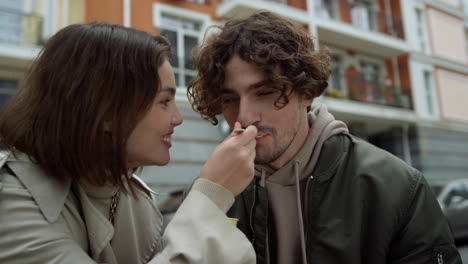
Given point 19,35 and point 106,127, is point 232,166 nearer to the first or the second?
point 106,127

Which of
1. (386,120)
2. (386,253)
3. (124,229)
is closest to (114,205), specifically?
(124,229)

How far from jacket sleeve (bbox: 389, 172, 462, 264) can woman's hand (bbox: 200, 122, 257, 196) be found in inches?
32.6

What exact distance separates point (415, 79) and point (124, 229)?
16809mm

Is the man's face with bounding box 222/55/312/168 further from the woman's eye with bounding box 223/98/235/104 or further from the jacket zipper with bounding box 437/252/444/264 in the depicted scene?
the jacket zipper with bounding box 437/252/444/264

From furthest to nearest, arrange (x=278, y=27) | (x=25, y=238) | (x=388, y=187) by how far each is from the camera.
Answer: (x=278, y=27), (x=388, y=187), (x=25, y=238)

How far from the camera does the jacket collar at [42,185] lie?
1.35 metres

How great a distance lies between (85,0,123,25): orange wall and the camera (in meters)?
10.3

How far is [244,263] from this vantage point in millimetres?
1264

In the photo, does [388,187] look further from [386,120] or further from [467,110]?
[467,110]

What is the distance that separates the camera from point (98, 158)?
152 centimetres

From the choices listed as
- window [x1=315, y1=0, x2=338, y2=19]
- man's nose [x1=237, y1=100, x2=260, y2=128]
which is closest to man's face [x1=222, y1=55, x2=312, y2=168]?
man's nose [x1=237, y1=100, x2=260, y2=128]

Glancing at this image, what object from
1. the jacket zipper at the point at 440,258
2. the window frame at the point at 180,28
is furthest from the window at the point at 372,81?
the jacket zipper at the point at 440,258

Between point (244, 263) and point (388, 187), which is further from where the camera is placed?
point (388, 187)

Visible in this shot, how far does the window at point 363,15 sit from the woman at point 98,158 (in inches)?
592
